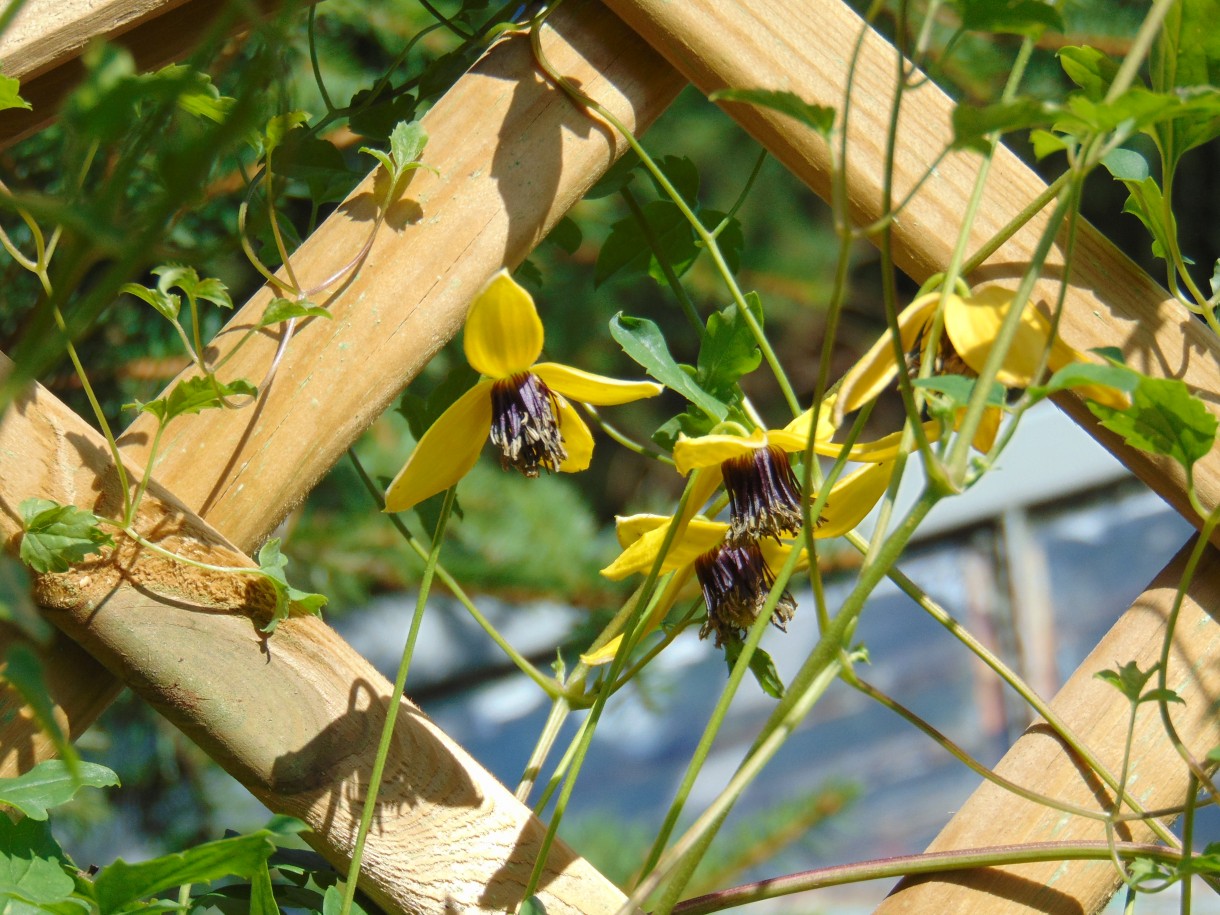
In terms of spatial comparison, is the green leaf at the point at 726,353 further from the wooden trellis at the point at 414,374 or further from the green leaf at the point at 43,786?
the green leaf at the point at 43,786

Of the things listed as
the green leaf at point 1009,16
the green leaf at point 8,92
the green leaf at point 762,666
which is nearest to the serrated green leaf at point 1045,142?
the green leaf at point 1009,16

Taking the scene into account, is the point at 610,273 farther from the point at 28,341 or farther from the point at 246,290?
the point at 246,290

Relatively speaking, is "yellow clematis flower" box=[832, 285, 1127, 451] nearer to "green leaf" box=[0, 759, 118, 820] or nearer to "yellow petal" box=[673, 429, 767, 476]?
"yellow petal" box=[673, 429, 767, 476]

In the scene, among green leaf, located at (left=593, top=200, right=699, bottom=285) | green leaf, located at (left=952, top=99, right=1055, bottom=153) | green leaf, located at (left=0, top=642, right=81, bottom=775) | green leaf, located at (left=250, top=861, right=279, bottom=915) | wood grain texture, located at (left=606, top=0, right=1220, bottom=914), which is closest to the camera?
green leaf, located at (left=0, top=642, right=81, bottom=775)

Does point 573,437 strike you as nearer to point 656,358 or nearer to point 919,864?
point 656,358

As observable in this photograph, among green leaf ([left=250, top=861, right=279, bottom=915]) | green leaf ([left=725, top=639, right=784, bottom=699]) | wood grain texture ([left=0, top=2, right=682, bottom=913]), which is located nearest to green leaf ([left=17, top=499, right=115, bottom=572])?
wood grain texture ([left=0, top=2, right=682, bottom=913])

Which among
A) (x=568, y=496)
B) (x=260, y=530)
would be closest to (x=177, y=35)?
(x=260, y=530)

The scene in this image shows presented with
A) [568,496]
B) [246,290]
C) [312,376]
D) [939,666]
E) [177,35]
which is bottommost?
[939,666]
